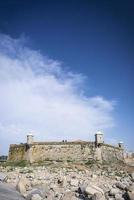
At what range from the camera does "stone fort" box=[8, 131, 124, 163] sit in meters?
40.2

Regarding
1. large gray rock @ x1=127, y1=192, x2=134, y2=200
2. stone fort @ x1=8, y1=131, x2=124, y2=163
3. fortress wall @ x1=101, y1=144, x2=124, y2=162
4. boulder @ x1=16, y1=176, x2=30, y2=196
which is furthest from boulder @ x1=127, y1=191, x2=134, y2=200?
fortress wall @ x1=101, y1=144, x2=124, y2=162

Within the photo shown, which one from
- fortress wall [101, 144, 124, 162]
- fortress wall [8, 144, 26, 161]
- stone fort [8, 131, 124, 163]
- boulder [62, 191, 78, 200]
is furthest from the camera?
fortress wall [8, 144, 26, 161]

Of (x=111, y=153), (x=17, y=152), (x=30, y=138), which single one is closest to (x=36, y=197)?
(x=30, y=138)

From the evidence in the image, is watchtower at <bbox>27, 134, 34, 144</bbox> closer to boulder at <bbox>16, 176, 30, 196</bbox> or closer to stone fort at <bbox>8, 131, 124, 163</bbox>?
stone fort at <bbox>8, 131, 124, 163</bbox>

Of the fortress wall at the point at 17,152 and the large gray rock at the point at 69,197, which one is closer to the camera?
the large gray rock at the point at 69,197

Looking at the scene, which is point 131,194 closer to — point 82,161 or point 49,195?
point 49,195

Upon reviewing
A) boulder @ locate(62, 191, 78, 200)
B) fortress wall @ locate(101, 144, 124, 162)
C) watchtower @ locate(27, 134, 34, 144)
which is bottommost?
boulder @ locate(62, 191, 78, 200)

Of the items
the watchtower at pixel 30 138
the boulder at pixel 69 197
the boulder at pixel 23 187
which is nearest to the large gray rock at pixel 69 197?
the boulder at pixel 69 197

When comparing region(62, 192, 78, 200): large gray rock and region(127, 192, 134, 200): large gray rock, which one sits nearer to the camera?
region(127, 192, 134, 200): large gray rock

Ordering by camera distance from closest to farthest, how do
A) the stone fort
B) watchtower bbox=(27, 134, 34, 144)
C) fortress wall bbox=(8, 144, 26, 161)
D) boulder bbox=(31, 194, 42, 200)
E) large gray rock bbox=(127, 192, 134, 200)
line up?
large gray rock bbox=(127, 192, 134, 200) → boulder bbox=(31, 194, 42, 200) → the stone fort → watchtower bbox=(27, 134, 34, 144) → fortress wall bbox=(8, 144, 26, 161)

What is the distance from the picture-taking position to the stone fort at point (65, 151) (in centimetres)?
4025

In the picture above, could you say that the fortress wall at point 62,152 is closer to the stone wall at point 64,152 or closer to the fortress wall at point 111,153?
the stone wall at point 64,152

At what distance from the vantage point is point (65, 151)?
40.9 metres

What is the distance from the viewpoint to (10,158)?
43.4 metres
